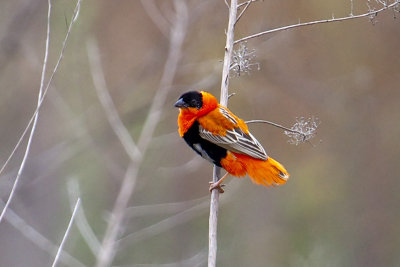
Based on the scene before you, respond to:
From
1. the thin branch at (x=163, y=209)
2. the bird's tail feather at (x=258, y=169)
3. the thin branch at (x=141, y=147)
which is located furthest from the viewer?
the thin branch at (x=163, y=209)

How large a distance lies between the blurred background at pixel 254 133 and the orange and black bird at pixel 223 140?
229cm

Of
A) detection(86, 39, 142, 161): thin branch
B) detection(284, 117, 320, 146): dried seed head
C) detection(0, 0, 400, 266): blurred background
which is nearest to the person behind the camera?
detection(284, 117, 320, 146): dried seed head

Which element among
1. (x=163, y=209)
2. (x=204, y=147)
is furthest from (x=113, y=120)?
(x=163, y=209)

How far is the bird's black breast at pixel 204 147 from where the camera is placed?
4.23 m

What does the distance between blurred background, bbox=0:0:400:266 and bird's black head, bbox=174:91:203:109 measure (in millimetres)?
2278

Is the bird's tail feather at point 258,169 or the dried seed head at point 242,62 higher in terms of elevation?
the dried seed head at point 242,62

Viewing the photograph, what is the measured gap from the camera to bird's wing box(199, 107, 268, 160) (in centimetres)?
416

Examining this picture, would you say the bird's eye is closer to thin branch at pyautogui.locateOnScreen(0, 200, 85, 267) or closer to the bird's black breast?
the bird's black breast

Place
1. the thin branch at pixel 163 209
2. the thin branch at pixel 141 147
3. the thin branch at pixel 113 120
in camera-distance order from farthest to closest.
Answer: the thin branch at pixel 163 209
the thin branch at pixel 113 120
the thin branch at pixel 141 147

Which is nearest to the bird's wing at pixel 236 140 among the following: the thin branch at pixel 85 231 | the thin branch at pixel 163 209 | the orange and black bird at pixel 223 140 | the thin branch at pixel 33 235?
the orange and black bird at pixel 223 140

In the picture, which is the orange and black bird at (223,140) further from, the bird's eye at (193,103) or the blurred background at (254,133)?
the blurred background at (254,133)

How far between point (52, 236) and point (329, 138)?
3136 mm

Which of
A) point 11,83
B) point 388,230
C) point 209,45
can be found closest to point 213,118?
point 11,83

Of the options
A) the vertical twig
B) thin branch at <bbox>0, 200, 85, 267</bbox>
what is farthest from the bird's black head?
thin branch at <bbox>0, 200, 85, 267</bbox>
